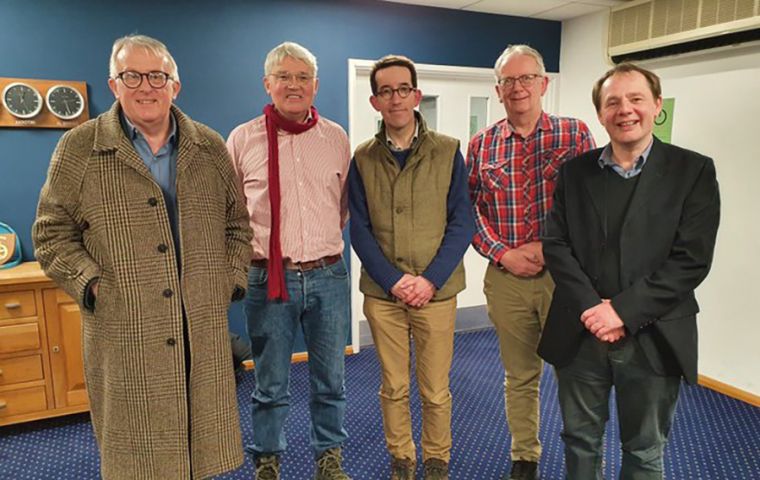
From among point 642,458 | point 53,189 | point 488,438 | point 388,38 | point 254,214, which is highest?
point 388,38

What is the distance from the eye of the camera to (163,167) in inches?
60.0

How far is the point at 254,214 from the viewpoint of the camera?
1871 mm

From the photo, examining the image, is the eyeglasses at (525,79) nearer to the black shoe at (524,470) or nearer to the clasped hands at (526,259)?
the clasped hands at (526,259)

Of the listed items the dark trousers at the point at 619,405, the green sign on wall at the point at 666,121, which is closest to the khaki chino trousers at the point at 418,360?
the dark trousers at the point at 619,405

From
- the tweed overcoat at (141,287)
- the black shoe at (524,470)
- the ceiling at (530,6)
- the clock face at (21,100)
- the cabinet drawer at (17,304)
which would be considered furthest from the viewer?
the ceiling at (530,6)

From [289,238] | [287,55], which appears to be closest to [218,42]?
[287,55]

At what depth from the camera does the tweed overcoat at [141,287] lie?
1.43m

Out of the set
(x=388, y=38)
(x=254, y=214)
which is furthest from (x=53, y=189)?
(x=388, y=38)

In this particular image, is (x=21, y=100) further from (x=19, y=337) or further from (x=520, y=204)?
(x=520, y=204)

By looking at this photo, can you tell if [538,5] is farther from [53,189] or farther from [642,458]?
[53,189]

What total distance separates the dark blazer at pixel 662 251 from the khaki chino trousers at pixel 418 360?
20.6 inches

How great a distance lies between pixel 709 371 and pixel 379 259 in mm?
2436

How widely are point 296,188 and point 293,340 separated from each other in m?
0.55

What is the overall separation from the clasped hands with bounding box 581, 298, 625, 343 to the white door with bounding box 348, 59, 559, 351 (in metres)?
2.20
